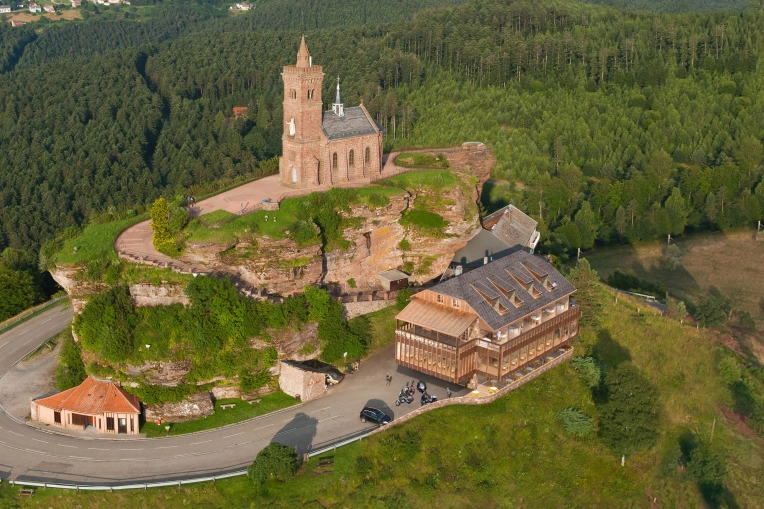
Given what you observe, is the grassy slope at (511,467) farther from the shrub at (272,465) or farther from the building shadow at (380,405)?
the building shadow at (380,405)

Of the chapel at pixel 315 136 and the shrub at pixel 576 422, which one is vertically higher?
the chapel at pixel 315 136

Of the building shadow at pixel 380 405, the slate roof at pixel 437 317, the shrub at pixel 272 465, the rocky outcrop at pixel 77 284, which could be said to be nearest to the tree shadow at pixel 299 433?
the shrub at pixel 272 465

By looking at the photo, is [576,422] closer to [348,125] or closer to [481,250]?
[481,250]

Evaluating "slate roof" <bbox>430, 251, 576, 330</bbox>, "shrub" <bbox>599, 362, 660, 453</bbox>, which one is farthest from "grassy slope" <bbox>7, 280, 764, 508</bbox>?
"slate roof" <bbox>430, 251, 576, 330</bbox>

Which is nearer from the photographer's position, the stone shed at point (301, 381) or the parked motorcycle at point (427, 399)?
the parked motorcycle at point (427, 399)

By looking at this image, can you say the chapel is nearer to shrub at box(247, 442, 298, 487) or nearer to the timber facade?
the timber facade

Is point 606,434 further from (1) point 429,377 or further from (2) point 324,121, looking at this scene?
(2) point 324,121
